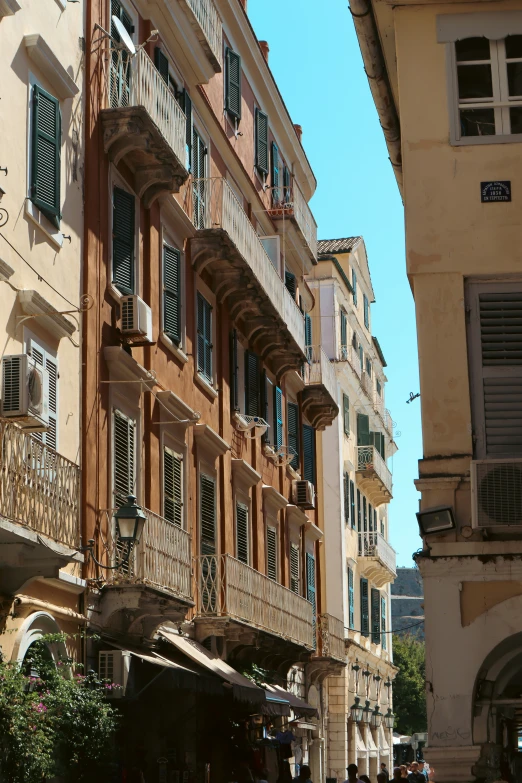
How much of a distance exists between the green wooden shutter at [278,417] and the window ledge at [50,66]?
41.8 ft

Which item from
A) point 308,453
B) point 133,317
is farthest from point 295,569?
point 133,317

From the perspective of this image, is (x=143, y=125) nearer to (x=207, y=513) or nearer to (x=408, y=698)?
(x=207, y=513)

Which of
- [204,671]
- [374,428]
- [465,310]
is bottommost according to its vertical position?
[204,671]

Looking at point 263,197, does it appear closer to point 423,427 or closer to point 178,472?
point 178,472

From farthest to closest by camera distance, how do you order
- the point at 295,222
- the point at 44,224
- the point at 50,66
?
the point at 295,222 < the point at 50,66 < the point at 44,224

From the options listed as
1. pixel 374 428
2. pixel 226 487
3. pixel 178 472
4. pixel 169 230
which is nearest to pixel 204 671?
pixel 178 472

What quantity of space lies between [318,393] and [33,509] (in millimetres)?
19543

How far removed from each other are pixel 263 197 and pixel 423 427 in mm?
17000

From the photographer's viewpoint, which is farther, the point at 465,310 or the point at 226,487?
the point at 226,487

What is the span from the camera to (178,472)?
20.9 metres

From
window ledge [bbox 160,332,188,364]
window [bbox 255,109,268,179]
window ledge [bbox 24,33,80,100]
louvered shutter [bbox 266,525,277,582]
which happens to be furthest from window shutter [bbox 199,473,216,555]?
window [bbox 255,109,268,179]

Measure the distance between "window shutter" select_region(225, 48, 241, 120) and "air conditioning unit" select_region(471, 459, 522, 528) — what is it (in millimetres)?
15108

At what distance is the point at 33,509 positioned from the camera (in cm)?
1329

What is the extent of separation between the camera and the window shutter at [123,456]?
696 inches
